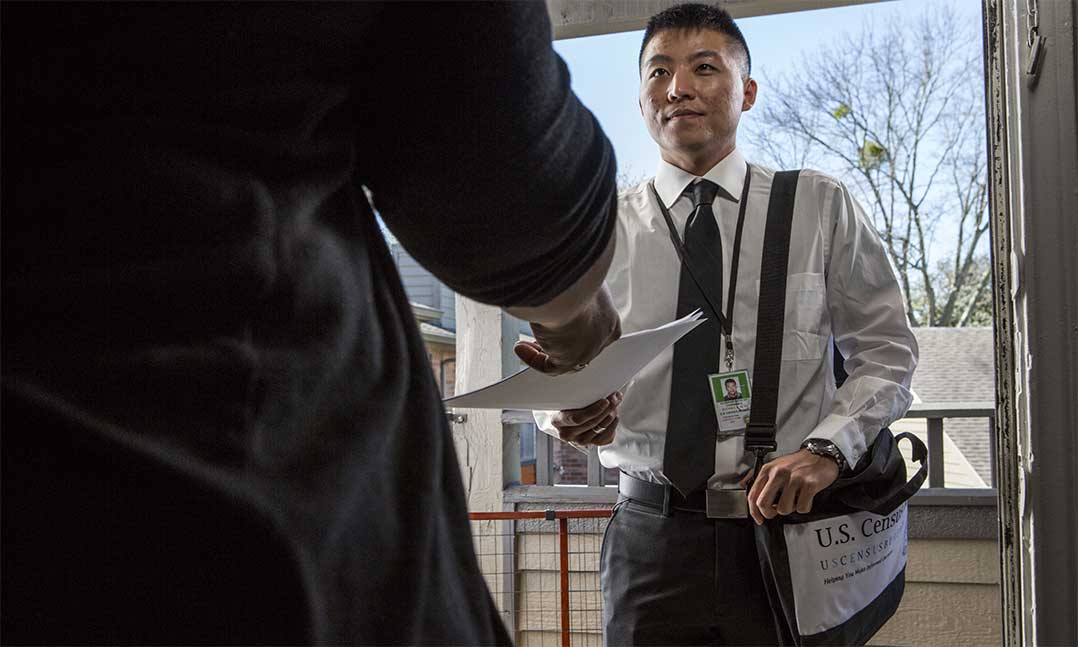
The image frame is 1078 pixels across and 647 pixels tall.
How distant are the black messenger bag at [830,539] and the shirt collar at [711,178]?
0.97 ft

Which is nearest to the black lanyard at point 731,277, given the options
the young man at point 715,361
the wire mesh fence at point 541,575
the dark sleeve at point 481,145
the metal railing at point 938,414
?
the young man at point 715,361

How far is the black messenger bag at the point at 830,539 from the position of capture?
1.68 meters

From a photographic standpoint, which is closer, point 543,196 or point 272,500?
point 272,500

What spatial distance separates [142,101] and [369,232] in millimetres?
145

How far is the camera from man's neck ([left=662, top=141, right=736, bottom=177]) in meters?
2.10

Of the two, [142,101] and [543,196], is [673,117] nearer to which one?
[543,196]

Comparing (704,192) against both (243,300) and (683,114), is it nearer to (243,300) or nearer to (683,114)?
(683,114)

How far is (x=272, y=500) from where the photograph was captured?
386mm

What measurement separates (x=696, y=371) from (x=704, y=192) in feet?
1.46

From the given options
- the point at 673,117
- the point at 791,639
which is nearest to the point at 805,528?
the point at 791,639

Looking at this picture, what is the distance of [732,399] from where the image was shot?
1845 millimetres

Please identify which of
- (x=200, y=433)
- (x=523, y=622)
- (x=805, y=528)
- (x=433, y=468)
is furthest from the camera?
(x=523, y=622)

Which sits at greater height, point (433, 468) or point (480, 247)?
point (480, 247)

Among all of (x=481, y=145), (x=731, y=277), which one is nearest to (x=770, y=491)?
(x=731, y=277)
